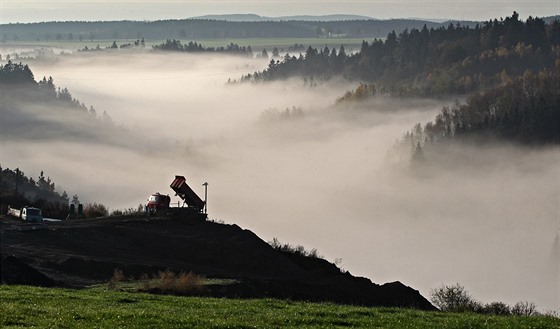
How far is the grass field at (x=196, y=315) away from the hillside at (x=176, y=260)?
1426 centimetres

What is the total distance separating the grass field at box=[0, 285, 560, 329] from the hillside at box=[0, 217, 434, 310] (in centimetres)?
1426

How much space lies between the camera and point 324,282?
55812 millimetres

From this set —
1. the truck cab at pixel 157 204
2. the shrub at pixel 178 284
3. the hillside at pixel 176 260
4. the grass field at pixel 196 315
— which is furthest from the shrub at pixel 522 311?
the truck cab at pixel 157 204

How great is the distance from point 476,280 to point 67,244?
397 ft

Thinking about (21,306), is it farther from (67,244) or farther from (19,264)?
(67,244)

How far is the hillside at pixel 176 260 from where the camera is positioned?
49469 mm

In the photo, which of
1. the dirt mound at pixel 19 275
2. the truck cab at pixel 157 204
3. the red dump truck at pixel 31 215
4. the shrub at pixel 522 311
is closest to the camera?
the shrub at pixel 522 311

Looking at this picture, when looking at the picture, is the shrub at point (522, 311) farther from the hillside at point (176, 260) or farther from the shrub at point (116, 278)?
the shrub at point (116, 278)

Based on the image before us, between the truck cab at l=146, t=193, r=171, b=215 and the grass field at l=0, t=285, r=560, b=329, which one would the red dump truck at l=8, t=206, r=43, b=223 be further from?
the grass field at l=0, t=285, r=560, b=329

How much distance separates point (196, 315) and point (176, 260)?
36506 millimetres

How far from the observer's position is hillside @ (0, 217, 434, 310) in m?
49.5

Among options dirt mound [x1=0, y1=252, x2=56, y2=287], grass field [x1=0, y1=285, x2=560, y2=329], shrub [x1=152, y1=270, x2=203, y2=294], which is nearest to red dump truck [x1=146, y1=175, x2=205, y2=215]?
dirt mound [x1=0, y1=252, x2=56, y2=287]

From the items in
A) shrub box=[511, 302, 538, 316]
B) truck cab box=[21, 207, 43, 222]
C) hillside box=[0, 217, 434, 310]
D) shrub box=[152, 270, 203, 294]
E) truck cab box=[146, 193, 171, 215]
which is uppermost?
truck cab box=[146, 193, 171, 215]

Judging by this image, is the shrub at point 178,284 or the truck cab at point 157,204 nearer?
the shrub at point 178,284
